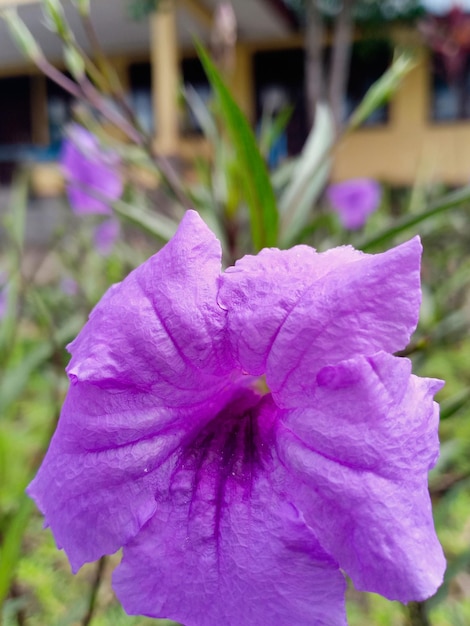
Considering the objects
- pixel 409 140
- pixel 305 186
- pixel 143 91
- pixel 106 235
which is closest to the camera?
pixel 305 186

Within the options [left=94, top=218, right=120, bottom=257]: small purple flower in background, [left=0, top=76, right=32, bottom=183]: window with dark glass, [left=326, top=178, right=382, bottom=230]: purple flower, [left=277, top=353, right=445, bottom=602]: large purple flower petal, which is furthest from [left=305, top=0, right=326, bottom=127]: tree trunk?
[left=0, top=76, right=32, bottom=183]: window with dark glass

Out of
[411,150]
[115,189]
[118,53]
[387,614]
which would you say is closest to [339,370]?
[387,614]

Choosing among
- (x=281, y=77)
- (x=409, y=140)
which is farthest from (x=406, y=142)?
(x=281, y=77)

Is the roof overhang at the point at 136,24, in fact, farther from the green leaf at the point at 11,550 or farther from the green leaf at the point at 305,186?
the green leaf at the point at 11,550

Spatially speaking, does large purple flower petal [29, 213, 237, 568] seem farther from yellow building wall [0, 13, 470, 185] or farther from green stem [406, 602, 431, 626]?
yellow building wall [0, 13, 470, 185]

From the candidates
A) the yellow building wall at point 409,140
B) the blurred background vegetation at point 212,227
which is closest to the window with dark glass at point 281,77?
the yellow building wall at point 409,140

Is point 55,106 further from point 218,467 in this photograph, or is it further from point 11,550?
point 218,467
